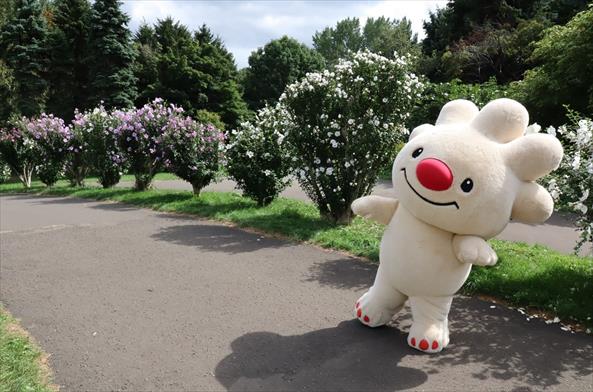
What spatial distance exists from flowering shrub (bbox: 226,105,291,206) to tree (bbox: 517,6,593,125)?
762 cm

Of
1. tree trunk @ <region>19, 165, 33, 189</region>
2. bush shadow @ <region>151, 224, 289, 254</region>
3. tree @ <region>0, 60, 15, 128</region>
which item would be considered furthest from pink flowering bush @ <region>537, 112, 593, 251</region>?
tree @ <region>0, 60, 15, 128</region>

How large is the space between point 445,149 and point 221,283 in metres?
3.54

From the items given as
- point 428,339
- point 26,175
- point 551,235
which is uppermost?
point 26,175

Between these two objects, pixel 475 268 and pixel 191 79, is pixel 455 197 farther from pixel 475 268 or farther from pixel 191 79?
pixel 191 79

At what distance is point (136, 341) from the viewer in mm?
4230

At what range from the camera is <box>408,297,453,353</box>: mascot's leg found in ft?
12.7

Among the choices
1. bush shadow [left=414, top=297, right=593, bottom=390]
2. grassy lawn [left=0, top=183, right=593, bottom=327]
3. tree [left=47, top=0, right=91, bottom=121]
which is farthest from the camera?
tree [left=47, top=0, right=91, bottom=121]

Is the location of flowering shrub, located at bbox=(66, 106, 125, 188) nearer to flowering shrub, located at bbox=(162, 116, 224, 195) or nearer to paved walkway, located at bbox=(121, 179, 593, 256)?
flowering shrub, located at bbox=(162, 116, 224, 195)

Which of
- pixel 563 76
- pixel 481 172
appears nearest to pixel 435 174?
pixel 481 172

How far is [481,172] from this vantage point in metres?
3.33

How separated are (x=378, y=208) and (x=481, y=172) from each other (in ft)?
3.37

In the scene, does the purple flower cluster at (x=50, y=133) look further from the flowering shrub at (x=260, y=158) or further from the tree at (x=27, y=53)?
the tree at (x=27, y=53)

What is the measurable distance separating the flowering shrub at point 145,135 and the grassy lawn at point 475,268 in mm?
1041

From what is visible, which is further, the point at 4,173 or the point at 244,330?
the point at 4,173
